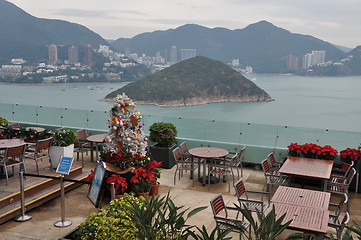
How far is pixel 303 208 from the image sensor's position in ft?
15.6

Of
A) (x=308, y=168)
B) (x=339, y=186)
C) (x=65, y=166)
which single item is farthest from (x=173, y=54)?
(x=65, y=166)

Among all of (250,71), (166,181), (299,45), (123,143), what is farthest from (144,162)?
(299,45)

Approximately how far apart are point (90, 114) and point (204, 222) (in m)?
6.60

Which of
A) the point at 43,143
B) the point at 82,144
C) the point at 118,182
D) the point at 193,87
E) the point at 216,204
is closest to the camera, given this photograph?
the point at 216,204

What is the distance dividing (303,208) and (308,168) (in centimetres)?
246

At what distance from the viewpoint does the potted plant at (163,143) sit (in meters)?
9.27

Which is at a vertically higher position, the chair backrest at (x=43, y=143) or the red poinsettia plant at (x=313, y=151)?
the chair backrest at (x=43, y=143)

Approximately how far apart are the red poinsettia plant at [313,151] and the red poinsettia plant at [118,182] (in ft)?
12.2

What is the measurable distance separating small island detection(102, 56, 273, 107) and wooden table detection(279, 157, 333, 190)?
64846mm

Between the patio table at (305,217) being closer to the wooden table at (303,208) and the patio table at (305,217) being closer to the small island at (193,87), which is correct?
the wooden table at (303,208)

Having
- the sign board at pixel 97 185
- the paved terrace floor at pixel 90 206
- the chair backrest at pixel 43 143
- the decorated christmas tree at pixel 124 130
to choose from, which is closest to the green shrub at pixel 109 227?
the sign board at pixel 97 185

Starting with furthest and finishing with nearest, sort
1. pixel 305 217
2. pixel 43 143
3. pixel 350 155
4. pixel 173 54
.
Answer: pixel 173 54 < pixel 350 155 < pixel 43 143 < pixel 305 217

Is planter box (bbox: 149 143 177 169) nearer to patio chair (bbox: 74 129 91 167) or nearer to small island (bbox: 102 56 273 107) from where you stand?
patio chair (bbox: 74 129 91 167)

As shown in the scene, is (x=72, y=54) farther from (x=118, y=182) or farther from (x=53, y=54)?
(x=118, y=182)
